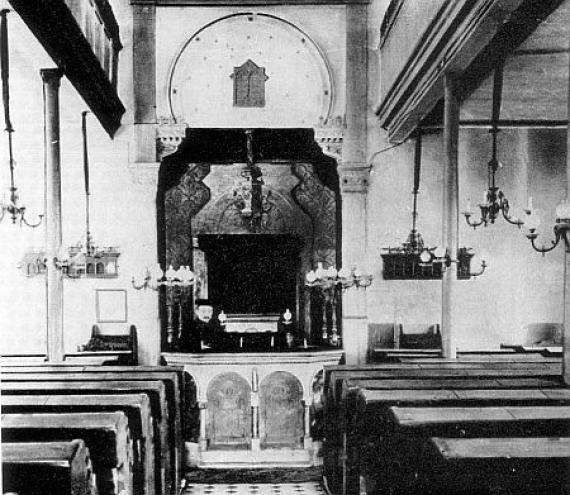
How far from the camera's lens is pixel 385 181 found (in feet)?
37.4

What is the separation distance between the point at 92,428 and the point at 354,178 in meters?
7.83

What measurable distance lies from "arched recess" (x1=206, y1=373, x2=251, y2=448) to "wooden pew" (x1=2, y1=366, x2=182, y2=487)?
2085 mm

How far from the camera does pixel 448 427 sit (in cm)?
419

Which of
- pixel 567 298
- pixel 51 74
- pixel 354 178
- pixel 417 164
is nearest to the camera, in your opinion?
pixel 567 298

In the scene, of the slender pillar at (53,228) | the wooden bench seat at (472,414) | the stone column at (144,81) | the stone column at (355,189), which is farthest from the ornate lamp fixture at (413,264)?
the wooden bench seat at (472,414)

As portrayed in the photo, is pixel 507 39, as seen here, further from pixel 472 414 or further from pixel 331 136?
pixel 331 136

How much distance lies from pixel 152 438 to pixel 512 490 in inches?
138

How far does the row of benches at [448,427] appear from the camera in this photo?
3.37 m

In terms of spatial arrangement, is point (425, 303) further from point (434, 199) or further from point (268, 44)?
point (268, 44)

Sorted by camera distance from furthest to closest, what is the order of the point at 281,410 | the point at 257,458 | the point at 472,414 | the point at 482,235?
1. the point at 482,235
2. the point at 281,410
3. the point at 257,458
4. the point at 472,414

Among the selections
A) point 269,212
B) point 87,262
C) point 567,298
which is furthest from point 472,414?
point 87,262

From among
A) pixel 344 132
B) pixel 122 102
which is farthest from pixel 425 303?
pixel 122 102

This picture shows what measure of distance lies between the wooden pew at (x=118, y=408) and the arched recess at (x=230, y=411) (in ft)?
13.2

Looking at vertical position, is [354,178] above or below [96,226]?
above
